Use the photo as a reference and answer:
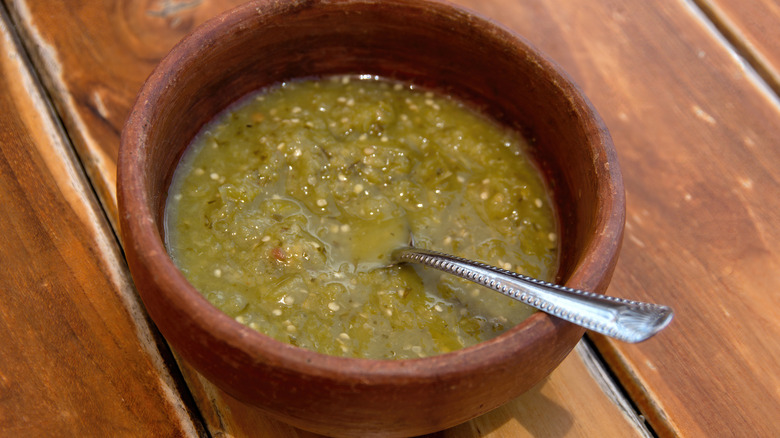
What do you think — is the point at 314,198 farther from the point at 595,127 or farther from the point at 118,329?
the point at 595,127

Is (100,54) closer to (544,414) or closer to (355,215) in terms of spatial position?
(355,215)

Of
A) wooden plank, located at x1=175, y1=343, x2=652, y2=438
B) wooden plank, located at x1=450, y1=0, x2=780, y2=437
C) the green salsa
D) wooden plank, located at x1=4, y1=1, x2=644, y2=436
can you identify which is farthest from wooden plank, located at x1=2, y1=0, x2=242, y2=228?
wooden plank, located at x1=450, y1=0, x2=780, y2=437

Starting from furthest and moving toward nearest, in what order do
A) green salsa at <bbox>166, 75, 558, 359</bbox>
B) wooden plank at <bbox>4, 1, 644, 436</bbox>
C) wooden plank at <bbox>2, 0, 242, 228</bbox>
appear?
wooden plank at <bbox>2, 0, 242, 228</bbox> → wooden plank at <bbox>4, 1, 644, 436</bbox> → green salsa at <bbox>166, 75, 558, 359</bbox>

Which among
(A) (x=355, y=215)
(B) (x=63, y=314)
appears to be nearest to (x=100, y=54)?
(B) (x=63, y=314)

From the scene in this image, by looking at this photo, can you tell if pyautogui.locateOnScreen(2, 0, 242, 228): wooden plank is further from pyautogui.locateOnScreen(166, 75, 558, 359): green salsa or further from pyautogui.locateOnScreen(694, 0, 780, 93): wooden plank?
pyautogui.locateOnScreen(694, 0, 780, 93): wooden plank

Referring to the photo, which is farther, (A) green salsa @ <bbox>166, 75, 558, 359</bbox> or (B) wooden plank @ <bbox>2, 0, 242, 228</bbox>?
(B) wooden plank @ <bbox>2, 0, 242, 228</bbox>

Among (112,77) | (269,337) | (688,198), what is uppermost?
(688,198)

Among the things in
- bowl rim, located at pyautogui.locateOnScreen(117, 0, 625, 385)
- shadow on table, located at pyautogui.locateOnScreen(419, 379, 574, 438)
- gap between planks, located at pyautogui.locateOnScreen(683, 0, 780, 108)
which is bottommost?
shadow on table, located at pyautogui.locateOnScreen(419, 379, 574, 438)
